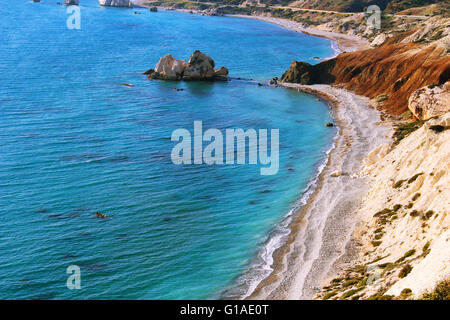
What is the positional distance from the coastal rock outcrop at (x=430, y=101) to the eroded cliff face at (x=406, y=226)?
51.7ft

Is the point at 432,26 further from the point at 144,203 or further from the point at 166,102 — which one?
the point at 144,203

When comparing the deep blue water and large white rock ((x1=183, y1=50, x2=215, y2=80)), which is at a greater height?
large white rock ((x1=183, y1=50, x2=215, y2=80))

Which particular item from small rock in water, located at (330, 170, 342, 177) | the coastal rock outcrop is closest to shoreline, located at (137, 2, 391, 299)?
small rock in water, located at (330, 170, 342, 177)

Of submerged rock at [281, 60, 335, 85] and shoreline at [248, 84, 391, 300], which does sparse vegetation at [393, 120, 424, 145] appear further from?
submerged rock at [281, 60, 335, 85]

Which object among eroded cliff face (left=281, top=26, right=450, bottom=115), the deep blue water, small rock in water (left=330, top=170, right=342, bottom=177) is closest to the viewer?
the deep blue water

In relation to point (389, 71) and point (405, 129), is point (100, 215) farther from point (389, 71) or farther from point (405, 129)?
point (389, 71)

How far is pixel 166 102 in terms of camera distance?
96562mm

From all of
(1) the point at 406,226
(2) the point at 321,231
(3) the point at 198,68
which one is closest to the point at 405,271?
(1) the point at 406,226

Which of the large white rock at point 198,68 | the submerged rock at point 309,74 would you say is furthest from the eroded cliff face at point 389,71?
the large white rock at point 198,68

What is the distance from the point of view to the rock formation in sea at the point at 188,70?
11712cm

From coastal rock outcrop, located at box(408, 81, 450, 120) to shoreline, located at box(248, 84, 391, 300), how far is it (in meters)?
5.42

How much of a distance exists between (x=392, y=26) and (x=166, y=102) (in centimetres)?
12394

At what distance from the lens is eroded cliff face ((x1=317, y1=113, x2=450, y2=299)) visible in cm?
2975

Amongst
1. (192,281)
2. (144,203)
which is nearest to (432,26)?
(144,203)
